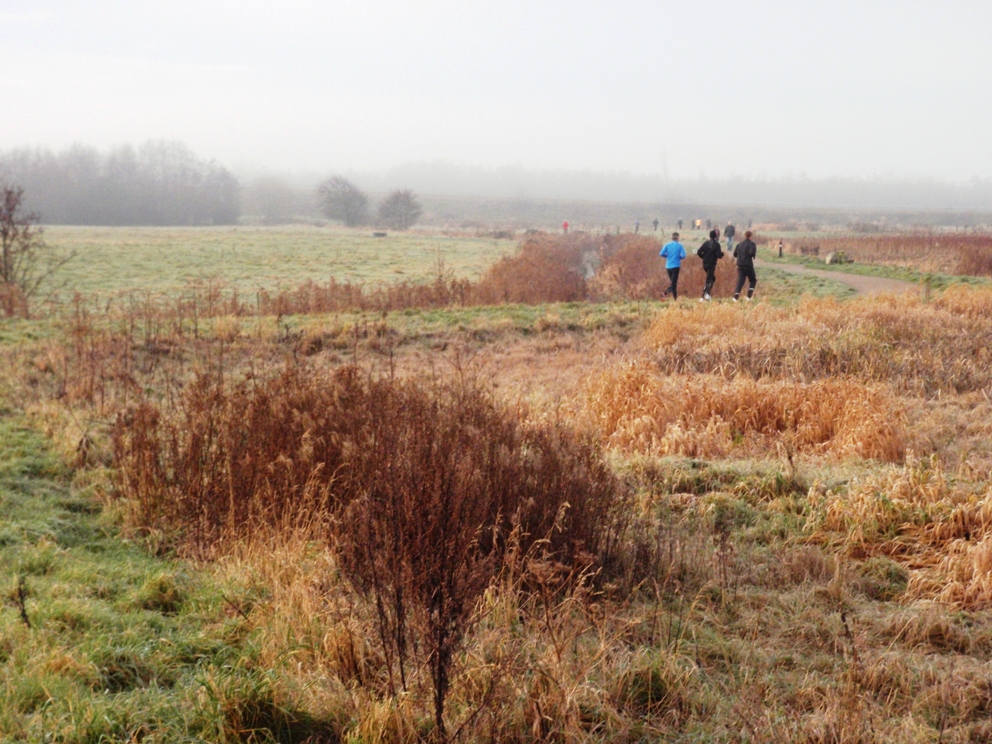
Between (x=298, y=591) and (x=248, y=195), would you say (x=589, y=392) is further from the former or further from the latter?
(x=248, y=195)

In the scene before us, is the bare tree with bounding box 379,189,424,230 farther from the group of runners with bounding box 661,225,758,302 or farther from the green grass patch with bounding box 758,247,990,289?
the group of runners with bounding box 661,225,758,302

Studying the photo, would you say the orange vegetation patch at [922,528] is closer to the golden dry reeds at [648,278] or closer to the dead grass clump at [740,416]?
the dead grass clump at [740,416]

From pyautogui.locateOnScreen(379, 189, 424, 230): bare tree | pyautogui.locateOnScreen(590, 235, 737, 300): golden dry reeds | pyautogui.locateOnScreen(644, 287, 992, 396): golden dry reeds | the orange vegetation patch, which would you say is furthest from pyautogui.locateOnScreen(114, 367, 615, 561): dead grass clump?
pyautogui.locateOnScreen(379, 189, 424, 230): bare tree

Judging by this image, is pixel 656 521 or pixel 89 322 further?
pixel 89 322

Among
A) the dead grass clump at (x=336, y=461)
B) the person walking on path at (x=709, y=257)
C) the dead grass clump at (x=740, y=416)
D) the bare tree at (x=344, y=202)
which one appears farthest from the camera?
the bare tree at (x=344, y=202)

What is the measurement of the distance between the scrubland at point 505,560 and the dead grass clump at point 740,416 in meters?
0.04

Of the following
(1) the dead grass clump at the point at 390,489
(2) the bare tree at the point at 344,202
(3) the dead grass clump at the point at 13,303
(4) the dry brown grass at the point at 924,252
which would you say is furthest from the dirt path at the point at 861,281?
(2) the bare tree at the point at 344,202

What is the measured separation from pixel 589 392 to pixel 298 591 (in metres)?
6.42

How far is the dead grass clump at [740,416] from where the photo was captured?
27.1 ft

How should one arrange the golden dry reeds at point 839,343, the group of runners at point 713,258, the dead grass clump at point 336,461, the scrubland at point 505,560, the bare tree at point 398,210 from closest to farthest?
the scrubland at point 505,560 → the dead grass clump at point 336,461 → the golden dry reeds at point 839,343 → the group of runners at point 713,258 → the bare tree at point 398,210

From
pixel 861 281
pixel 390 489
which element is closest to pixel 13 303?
pixel 390 489

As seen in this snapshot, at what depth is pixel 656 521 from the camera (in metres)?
6.11

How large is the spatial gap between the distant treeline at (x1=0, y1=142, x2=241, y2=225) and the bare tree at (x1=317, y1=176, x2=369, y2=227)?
1510 centimetres

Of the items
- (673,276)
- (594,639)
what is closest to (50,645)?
(594,639)
